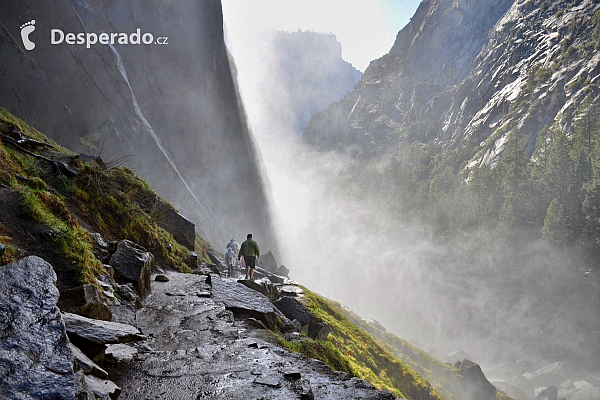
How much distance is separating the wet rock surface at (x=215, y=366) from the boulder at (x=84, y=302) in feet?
2.40

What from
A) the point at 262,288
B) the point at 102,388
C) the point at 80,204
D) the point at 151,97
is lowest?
the point at 102,388

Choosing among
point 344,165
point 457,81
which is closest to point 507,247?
point 457,81

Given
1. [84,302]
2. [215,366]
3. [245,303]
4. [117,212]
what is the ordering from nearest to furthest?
[84,302]
[215,366]
[245,303]
[117,212]

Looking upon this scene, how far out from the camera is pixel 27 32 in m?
20.8

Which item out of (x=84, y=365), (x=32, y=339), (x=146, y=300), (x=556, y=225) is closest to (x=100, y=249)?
(x=146, y=300)

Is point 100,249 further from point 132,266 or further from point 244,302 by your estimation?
point 244,302

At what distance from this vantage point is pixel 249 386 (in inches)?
152

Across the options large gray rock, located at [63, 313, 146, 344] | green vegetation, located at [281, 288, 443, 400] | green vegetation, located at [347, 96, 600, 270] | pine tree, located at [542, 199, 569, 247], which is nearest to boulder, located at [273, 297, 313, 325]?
green vegetation, located at [281, 288, 443, 400]

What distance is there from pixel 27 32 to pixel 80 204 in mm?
20048

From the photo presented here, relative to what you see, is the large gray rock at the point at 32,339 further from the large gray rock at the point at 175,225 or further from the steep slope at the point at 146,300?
the large gray rock at the point at 175,225

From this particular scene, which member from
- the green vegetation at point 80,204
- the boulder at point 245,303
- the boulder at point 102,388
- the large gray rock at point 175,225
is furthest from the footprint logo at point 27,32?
the boulder at point 102,388

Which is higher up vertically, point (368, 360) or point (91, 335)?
point (368, 360)

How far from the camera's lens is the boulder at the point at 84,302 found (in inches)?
160

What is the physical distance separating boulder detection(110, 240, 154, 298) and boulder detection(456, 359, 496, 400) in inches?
1122
